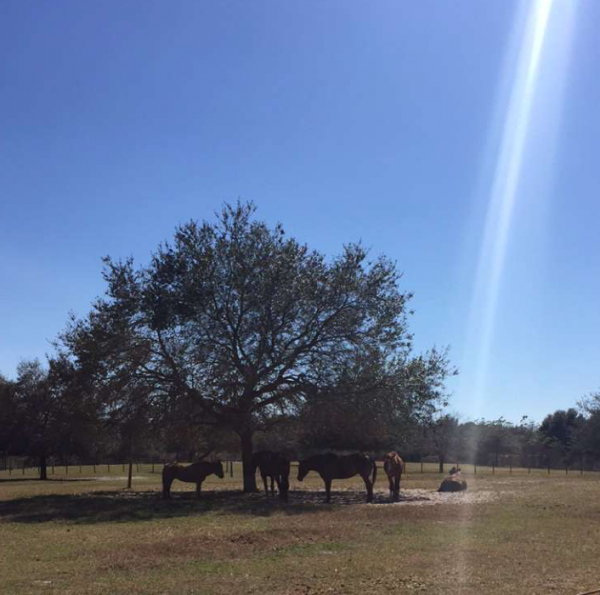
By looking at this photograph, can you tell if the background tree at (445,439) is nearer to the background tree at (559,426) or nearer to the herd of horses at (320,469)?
the background tree at (559,426)

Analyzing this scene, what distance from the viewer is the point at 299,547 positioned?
43.9ft

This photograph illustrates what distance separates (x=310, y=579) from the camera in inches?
408

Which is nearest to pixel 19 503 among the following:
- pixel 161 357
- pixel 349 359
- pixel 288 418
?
pixel 161 357

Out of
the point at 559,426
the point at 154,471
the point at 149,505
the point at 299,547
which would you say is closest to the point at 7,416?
the point at 154,471

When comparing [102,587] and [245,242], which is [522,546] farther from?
[245,242]

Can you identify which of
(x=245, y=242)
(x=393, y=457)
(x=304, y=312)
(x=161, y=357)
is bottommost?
(x=393, y=457)

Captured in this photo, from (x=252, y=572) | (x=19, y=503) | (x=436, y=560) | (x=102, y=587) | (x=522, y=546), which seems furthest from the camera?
(x=19, y=503)

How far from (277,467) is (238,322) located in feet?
19.7

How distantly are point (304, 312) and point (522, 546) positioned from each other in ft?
49.1

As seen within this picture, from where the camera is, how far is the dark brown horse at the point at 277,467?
2417 cm

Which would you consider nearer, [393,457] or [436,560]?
[436,560]

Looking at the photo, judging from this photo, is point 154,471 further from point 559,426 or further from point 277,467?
point 559,426

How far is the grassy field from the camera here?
397 inches

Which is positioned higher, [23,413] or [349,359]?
[349,359]
